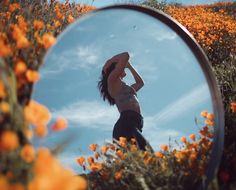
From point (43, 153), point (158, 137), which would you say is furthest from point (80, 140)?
point (43, 153)

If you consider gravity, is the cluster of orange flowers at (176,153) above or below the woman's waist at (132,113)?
below

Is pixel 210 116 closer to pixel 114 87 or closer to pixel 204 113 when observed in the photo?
pixel 204 113

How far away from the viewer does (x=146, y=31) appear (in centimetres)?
346

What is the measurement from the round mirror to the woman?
0.04 metres

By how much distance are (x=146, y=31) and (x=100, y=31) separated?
34cm

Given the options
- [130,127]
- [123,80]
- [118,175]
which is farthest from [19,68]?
[123,80]

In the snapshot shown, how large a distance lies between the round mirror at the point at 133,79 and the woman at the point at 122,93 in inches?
1.5

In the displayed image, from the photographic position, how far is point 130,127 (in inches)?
144

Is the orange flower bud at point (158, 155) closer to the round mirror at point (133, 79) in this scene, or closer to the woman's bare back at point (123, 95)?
the round mirror at point (133, 79)

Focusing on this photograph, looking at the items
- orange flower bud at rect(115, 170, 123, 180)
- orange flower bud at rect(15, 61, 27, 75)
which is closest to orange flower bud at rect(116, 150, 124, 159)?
orange flower bud at rect(115, 170, 123, 180)

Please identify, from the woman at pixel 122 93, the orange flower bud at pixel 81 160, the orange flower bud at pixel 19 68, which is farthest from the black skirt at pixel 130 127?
the orange flower bud at pixel 19 68

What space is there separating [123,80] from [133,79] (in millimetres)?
92

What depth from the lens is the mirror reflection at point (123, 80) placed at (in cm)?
304

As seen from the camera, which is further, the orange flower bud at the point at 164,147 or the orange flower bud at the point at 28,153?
the orange flower bud at the point at 164,147
